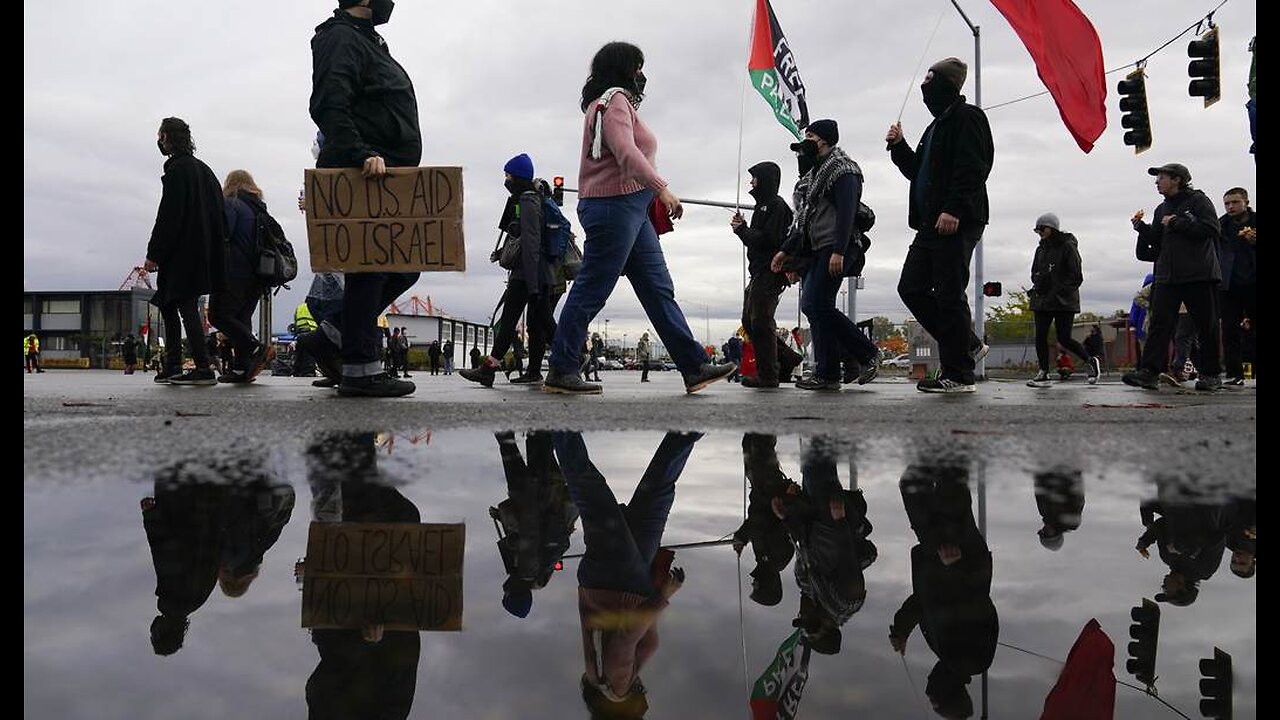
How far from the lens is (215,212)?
7141 mm

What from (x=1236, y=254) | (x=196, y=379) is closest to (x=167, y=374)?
(x=196, y=379)

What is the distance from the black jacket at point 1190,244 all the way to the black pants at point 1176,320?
0.11 m

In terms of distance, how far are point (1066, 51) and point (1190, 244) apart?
597 cm

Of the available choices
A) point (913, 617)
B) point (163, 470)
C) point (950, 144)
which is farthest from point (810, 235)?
point (913, 617)

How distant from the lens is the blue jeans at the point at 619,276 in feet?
17.6

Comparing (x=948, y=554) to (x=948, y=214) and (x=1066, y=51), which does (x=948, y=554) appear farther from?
(x=1066, y=51)

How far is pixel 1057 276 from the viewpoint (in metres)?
10.1

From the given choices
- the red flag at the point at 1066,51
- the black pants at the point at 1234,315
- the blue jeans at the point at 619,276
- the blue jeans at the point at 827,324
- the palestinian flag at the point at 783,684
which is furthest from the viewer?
the red flag at the point at 1066,51

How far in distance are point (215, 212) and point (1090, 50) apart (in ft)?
37.4

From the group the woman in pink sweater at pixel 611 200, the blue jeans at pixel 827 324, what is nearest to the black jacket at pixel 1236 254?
the blue jeans at pixel 827 324

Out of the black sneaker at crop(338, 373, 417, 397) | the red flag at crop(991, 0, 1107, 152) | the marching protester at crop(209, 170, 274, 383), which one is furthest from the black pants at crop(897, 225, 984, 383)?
the red flag at crop(991, 0, 1107, 152)

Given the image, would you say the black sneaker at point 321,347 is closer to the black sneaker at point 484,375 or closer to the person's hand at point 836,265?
the black sneaker at point 484,375

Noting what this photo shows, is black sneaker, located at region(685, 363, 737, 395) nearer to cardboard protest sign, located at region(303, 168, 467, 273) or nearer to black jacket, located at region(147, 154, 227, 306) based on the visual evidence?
cardboard protest sign, located at region(303, 168, 467, 273)

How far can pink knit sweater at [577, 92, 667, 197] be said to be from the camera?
203 inches
